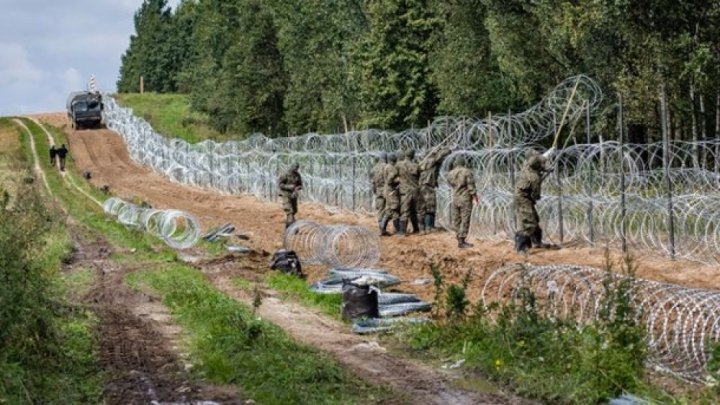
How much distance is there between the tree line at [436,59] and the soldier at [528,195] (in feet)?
32.9

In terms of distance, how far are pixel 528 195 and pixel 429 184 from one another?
16.9 ft

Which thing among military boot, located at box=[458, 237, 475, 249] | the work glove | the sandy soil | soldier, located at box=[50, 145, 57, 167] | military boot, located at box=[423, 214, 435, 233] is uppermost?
the work glove

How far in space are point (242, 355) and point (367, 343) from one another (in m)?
1.99

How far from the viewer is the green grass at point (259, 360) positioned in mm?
11125

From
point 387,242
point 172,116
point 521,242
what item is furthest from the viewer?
point 172,116

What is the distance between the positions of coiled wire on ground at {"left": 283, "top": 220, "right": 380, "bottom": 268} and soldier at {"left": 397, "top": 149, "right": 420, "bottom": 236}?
2.69 metres

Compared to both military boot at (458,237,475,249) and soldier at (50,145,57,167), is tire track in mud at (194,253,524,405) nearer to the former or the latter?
military boot at (458,237,475,249)

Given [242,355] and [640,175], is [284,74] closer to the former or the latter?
[640,175]

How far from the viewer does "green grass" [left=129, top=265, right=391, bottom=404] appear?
36.5 feet

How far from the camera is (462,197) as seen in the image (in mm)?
23016

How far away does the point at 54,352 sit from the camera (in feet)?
40.1

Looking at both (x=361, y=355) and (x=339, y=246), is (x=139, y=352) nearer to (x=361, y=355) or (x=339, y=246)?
(x=361, y=355)

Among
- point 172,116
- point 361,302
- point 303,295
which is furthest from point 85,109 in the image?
point 361,302

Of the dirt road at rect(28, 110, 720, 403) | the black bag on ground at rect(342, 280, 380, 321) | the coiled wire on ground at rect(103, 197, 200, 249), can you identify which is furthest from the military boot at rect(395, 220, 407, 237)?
the black bag on ground at rect(342, 280, 380, 321)
